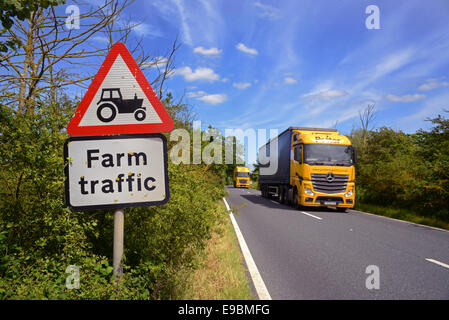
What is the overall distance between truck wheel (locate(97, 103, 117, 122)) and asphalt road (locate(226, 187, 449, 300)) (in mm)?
2928

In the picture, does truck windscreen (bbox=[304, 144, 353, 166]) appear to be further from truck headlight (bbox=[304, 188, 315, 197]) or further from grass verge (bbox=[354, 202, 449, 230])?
grass verge (bbox=[354, 202, 449, 230])

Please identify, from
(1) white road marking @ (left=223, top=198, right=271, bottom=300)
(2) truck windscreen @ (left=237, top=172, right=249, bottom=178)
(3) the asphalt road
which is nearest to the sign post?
(1) white road marking @ (left=223, top=198, right=271, bottom=300)

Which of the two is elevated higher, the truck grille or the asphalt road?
the truck grille

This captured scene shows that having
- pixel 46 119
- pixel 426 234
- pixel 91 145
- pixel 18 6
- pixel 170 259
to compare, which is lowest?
pixel 426 234

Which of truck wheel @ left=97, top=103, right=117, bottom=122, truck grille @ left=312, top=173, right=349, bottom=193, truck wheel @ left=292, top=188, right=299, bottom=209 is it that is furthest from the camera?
truck wheel @ left=292, top=188, right=299, bottom=209

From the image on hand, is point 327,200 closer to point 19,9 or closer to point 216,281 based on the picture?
point 216,281

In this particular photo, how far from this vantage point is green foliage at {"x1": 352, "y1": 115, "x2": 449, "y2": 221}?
1196 centimetres

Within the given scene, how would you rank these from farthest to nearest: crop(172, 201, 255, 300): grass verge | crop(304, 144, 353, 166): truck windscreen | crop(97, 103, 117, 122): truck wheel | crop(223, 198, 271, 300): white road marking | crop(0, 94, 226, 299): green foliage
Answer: crop(304, 144, 353, 166): truck windscreen
crop(223, 198, 271, 300): white road marking
crop(172, 201, 255, 300): grass verge
crop(0, 94, 226, 299): green foliage
crop(97, 103, 117, 122): truck wheel

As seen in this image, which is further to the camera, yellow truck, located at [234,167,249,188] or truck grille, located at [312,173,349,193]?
yellow truck, located at [234,167,249,188]

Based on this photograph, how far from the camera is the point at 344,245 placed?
22.2 feet

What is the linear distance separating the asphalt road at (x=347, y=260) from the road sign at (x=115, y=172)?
2351 millimetres

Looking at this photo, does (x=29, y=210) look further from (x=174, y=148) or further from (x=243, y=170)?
(x=243, y=170)

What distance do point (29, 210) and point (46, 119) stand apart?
1.00 meters
